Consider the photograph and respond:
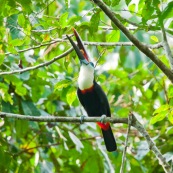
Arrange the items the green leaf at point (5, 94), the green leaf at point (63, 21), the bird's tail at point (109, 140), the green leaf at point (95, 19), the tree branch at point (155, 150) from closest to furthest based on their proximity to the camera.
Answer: the tree branch at point (155, 150) < the green leaf at point (95, 19) < the green leaf at point (63, 21) < the green leaf at point (5, 94) < the bird's tail at point (109, 140)

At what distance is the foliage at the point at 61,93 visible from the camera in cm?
328

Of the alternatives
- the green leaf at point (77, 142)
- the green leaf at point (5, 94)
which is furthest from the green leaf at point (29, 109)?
the green leaf at point (77, 142)

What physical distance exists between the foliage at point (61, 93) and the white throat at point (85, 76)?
7 centimetres

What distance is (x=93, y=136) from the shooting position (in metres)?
4.49

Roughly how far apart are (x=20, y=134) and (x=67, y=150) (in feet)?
1.65

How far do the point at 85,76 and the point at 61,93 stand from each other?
0.26 meters

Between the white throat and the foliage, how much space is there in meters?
0.07

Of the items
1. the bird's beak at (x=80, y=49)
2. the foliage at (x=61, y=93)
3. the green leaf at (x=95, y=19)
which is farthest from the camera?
the bird's beak at (x=80, y=49)

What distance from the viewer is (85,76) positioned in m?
3.86

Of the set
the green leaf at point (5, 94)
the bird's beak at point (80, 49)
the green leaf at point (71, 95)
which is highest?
the bird's beak at point (80, 49)

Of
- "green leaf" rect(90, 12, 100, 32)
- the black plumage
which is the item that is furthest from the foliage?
the black plumage

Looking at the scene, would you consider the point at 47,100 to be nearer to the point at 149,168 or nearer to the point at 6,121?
the point at 6,121

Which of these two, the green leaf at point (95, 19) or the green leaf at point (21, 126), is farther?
the green leaf at point (21, 126)

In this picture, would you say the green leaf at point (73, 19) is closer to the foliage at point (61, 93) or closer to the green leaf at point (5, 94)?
the foliage at point (61, 93)
